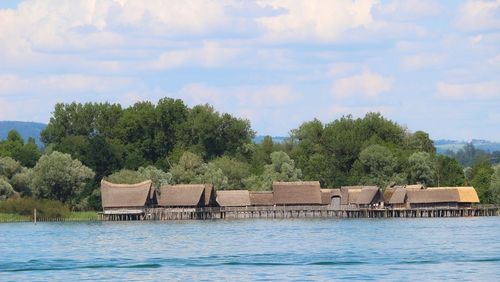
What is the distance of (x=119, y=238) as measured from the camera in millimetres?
65750

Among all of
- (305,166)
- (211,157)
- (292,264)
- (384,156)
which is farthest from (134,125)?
(292,264)

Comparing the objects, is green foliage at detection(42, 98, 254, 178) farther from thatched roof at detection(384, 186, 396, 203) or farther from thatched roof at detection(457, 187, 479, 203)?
thatched roof at detection(457, 187, 479, 203)

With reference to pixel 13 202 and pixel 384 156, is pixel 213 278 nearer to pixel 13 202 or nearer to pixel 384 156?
pixel 13 202

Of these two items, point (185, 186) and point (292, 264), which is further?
point (185, 186)

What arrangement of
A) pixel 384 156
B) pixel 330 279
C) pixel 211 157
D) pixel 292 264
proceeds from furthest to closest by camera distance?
pixel 211 157 < pixel 384 156 < pixel 292 264 < pixel 330 279

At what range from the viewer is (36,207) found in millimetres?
93938

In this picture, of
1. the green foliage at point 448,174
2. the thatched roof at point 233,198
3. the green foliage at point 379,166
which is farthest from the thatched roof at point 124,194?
the green foliage at point 448,174

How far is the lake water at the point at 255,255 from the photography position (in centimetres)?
4156

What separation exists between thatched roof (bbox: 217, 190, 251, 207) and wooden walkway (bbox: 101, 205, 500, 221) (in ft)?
1.36

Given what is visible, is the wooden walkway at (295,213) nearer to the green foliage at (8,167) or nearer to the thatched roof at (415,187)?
the thatched roof at (415,187)

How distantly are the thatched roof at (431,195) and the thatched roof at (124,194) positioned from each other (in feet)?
69.2

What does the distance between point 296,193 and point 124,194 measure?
13.9 metres

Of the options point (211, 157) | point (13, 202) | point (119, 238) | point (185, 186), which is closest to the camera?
point (119, 238)

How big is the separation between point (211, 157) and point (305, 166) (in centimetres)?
1011
